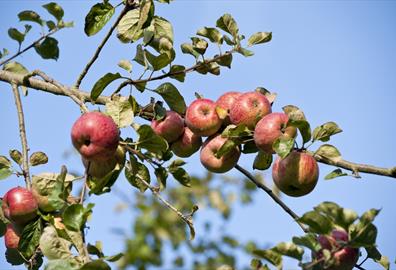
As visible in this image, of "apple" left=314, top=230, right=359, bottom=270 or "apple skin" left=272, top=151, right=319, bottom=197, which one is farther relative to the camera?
"apple skin" left=272, top=151, right=319, bottom=197

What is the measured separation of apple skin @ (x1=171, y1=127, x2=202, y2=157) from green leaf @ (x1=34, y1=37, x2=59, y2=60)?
29.4 inches

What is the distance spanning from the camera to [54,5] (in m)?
2.26

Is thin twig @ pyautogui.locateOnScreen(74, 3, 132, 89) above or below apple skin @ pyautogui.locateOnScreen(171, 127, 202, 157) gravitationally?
above

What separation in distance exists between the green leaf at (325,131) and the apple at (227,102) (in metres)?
0.34

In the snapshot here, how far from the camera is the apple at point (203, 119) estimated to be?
1812 mm

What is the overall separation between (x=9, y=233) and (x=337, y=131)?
119 centimetres

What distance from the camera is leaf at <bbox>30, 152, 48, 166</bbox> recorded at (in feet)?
6.18

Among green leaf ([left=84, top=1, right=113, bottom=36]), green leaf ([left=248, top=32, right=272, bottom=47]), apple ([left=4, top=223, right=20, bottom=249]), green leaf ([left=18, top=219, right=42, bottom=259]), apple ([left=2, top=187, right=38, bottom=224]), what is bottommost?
apple ([left=4, top=223, right=20, bottom=249])

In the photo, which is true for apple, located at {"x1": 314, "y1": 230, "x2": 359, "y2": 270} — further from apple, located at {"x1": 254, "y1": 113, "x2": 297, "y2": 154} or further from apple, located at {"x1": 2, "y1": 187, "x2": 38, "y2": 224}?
apple, located at {"x1": 2, "y1": 187, "x2": 38, "y2": 224}

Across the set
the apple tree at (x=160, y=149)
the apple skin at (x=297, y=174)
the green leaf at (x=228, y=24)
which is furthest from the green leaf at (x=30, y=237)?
the green leaf at (x=228, y=24)

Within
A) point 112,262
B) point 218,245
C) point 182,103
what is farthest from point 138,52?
point 218,245

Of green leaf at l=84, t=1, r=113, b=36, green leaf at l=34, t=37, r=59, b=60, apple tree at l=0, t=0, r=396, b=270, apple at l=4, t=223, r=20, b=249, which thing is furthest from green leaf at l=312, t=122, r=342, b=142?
green leaf at l=34, t=37, r=59, b=60

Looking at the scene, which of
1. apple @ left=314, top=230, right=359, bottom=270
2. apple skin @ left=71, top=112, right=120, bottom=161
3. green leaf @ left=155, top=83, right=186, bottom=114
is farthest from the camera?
green leaf @ left=155, top=83, right=186, bottom=114

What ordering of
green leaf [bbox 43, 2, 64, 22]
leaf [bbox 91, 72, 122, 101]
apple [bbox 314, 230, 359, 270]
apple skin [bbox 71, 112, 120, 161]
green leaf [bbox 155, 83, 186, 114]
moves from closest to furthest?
1. apple [bbox 314, 230, 359, 270]
2. apple skin [bbox 71, 112, 120, 161]
3. leaf [bbox 91, 72, 122, 101]
4. green leaf [bbox 155, 83, 186, 114]
5. green leaf [bbox 43, 2, 64, 22]
